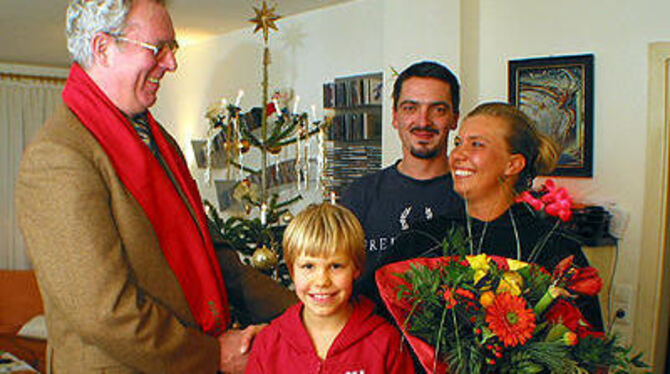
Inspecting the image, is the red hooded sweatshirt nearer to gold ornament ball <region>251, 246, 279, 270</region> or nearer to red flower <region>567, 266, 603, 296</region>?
red flower <region>567, 266, 603, 296</region>

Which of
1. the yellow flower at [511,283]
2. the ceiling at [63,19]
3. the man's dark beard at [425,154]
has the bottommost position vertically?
the yellow flower at [511,283]

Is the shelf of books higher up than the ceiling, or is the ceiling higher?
the ceiling

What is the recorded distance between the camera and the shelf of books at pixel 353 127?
437 cm

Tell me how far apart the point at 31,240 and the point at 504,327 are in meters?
1.03

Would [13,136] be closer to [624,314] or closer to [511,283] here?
[624,314]

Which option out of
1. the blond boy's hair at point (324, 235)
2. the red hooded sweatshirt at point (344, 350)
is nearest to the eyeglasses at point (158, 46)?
the blond boy's hair at point (324, 235)

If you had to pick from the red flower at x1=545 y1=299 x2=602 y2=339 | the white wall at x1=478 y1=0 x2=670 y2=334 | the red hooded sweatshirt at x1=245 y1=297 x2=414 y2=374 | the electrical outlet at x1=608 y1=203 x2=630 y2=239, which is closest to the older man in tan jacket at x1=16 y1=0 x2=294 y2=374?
the red hooded sweatshirt at x1=245 y1=297 x2=414 y2=374

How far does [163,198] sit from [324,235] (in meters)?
0.43

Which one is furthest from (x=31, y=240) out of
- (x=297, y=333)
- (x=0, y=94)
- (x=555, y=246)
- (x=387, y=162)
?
(x=0, y=94)

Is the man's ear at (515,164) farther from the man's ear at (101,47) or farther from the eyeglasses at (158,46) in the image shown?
the man's ear at (101,47)

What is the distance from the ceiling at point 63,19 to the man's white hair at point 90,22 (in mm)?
3362

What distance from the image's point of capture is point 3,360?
4.07 metres

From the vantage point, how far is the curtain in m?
7.60

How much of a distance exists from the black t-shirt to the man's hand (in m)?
0.54
